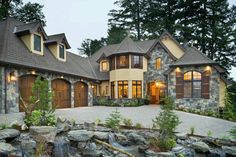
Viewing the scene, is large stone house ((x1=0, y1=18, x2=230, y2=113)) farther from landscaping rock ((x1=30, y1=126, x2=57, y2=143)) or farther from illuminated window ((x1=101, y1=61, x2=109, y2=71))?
landscaping rock ((x1=30, y1=126, x2=57, y2=143))

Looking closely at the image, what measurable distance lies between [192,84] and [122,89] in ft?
22.6

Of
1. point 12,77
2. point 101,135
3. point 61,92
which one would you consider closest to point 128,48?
point 61,92

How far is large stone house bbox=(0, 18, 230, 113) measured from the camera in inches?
506

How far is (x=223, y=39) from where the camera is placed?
91.1ft

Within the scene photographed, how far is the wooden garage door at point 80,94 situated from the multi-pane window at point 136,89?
4.72 metres

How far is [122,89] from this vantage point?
2180cm

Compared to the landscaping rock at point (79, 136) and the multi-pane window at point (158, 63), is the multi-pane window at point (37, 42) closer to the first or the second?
the landscaping rock at point (79, 136)

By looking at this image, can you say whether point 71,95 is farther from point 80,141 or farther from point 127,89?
point 80,141

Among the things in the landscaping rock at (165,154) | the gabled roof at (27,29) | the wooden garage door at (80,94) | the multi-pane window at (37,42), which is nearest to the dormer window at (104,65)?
the wooden garage door at (80,94)

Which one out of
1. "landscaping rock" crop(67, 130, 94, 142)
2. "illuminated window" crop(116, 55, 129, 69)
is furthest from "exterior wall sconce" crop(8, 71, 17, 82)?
"illuminated window" crop(116, 55, 129, 69)

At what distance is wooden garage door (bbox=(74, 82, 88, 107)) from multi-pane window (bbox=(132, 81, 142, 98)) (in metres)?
4.72

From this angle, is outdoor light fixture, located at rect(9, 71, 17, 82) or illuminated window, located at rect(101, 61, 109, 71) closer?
outdoor light fixture, located at rect(9, 71, 17, 82)

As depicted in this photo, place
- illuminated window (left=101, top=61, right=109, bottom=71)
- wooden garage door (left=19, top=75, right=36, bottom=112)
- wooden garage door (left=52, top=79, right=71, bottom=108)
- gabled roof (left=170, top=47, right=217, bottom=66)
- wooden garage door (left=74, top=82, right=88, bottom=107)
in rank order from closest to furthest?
1. wooden garage door (left=19, top=75, right=36, bottom=112)
2. wooden garage door (left=52, top=79, right=71, bottom=108)
3. gabled roof (left=170, top=47, right=217, bottom=66)
4. wooden garage door (left=74, top=82, right=88, bottom=107)
5. illuminated window (left=101, top=61, right=109, bottom=71)

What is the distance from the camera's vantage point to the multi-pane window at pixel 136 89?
21594 millimetres
